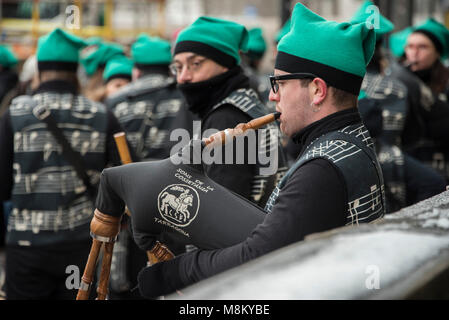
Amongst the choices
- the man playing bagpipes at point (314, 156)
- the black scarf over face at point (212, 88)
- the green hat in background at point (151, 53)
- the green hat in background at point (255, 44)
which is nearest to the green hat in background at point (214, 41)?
the black scarf over face at point (212, 88)

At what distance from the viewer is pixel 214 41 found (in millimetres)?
3318

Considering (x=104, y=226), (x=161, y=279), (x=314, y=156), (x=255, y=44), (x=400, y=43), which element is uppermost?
(x=314, y=156)

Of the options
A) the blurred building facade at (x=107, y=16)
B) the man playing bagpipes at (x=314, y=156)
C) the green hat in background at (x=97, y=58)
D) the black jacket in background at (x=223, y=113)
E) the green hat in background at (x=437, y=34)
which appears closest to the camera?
the man playing bagpipes at (x=314, y=156)

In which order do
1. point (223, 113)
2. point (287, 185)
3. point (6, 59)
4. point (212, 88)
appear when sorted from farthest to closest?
1. point (6, 59)
2. point (212, 88)
3. point (223, 113)
4. point (287, 185)

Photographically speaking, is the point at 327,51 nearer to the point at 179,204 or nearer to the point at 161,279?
the point at 179,204

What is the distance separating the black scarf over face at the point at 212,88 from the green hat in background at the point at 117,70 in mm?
3635

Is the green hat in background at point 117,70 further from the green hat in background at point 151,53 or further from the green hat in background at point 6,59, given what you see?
the green hat in background at point 6,59

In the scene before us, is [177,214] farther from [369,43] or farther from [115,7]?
[115,7]

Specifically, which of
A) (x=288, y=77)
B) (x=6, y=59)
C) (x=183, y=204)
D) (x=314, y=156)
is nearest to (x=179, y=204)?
(x=183, y=204)

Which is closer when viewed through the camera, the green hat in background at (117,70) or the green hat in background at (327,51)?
the green hat in background at (327,51)

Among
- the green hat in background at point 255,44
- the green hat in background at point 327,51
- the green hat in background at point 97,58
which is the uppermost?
the green hat in background at point 327,51

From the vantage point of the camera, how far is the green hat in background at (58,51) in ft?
13.0

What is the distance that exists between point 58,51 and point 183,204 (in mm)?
2387

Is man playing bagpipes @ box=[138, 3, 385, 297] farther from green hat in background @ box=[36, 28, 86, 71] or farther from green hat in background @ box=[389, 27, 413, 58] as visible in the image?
green hat in background @ box=[389, 27, 413, 58]
